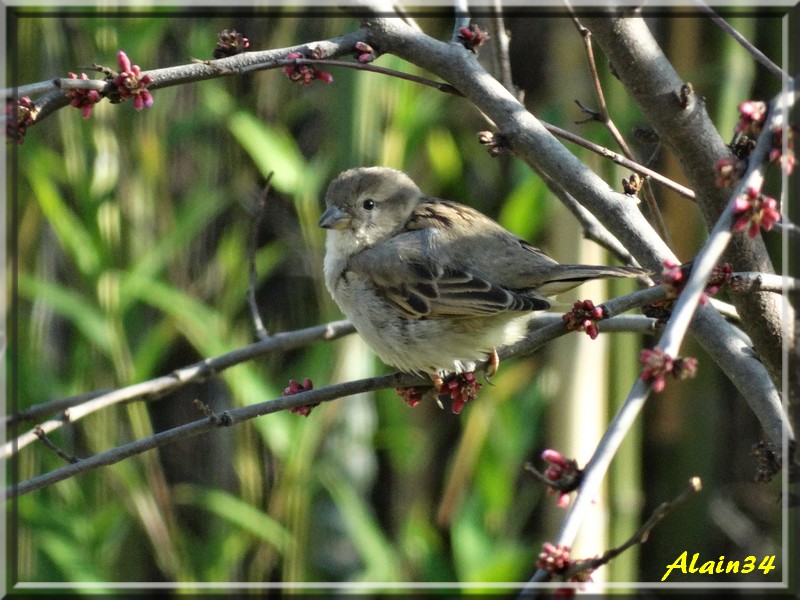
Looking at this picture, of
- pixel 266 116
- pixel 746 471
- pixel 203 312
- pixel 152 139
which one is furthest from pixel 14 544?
A: pixel 746 471

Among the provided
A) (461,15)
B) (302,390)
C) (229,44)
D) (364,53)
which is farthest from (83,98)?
(461,15)

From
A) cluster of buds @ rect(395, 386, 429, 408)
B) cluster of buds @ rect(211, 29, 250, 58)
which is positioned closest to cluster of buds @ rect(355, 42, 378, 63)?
cluster of buds @ rect(211, 29, 250, 58)

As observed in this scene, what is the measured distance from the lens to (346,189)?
126 inches

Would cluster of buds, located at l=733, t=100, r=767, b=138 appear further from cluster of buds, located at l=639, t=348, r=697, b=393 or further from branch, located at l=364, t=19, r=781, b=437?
cluster of buds, located at l=639, t=348, r=697, b=393

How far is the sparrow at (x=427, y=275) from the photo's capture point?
2.74 metres

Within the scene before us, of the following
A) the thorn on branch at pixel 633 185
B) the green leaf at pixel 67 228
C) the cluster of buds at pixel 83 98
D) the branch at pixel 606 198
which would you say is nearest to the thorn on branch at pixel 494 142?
the branch at pixel 606 198

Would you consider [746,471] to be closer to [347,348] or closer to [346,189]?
[347,348]

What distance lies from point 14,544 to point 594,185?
1.82m

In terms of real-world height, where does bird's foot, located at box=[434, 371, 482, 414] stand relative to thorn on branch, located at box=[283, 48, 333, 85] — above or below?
below

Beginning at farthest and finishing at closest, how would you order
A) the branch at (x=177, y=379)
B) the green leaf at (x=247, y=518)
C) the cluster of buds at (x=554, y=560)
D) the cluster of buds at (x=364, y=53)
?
the green leaf at (x=247, y=518) < the branch at (x=177, y=379) < the cluster of buds at (x=364, y=53) < the cluster of buds at (x=554, y=560)

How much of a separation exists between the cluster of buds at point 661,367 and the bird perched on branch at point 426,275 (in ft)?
3.47

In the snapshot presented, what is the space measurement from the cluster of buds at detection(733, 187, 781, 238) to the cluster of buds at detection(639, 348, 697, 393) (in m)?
0.29

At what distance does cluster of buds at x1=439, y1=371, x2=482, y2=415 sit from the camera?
7.93 feet

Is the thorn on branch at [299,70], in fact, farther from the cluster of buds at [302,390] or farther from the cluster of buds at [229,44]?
the cluster of buds at [302,390]
